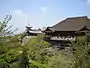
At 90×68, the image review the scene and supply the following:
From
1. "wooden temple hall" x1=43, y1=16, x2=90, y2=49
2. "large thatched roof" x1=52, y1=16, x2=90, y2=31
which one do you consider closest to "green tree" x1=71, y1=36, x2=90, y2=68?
"wooden temple hall" x1=43, y1=16, x2=90, y2=49

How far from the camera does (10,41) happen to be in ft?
18.4

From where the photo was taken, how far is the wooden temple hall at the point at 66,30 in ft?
68.8

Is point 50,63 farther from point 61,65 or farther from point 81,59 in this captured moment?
point 81,59

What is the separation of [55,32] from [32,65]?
18.8m

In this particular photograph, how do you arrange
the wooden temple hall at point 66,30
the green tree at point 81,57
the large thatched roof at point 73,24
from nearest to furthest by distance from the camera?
the green tree at point 81,57, the wooden temple hall at point 66,30, the large thatched roof at point 73,24

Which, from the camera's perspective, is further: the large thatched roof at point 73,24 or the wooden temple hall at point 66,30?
the large thatched roof at point 73,24

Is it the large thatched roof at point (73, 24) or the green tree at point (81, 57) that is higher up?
the large thatched roof at point (73, 24)

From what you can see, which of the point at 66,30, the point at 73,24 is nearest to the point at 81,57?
the point at 66,30

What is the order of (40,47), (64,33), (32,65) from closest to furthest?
(32,65) < (40,47) < (64,33)

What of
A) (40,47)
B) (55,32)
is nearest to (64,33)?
(55,32)

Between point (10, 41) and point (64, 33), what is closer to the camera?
point (10, 41)

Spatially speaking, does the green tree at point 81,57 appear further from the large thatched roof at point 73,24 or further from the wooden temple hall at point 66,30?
the large thatched roof at point 73,24

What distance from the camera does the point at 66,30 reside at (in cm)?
2247

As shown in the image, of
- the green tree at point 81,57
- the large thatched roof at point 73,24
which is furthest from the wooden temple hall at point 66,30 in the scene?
the green tree at point 81,57
